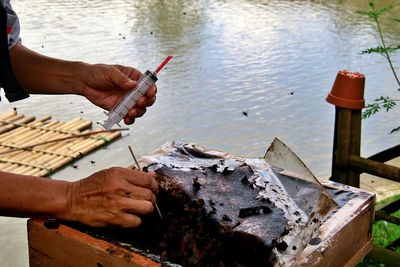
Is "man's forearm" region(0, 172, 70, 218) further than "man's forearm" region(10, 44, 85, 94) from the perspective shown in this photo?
No

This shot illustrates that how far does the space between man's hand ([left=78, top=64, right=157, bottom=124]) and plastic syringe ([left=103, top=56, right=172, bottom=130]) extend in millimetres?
27

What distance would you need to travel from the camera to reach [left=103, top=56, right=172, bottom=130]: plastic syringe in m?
2.00

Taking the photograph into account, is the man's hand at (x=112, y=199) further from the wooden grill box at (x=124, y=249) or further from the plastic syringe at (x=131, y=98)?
the plastic syringe at (x=131, y=98)

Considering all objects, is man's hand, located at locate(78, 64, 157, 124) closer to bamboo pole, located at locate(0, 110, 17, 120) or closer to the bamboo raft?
the bamboo raft

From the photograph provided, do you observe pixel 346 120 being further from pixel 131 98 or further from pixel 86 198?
pixel 86 198

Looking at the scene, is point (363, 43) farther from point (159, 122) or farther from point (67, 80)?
point (67, 80)

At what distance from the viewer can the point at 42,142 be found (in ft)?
17.4

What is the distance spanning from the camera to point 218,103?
6.31 metres

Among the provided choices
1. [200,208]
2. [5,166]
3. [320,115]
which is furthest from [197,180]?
[320,115]

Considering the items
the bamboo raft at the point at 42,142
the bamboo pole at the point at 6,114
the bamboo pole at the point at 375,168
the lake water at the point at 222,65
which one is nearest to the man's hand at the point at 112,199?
the bamboo pole at the point at 375,168

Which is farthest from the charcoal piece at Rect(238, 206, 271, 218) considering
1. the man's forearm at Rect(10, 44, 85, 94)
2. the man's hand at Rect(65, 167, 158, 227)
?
the man's forearm at Rect(10, 44, 85, 94)

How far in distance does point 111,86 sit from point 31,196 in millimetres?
720

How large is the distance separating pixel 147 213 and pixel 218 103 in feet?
15.7

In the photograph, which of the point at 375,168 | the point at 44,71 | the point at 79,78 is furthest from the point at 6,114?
the point at 375,168
